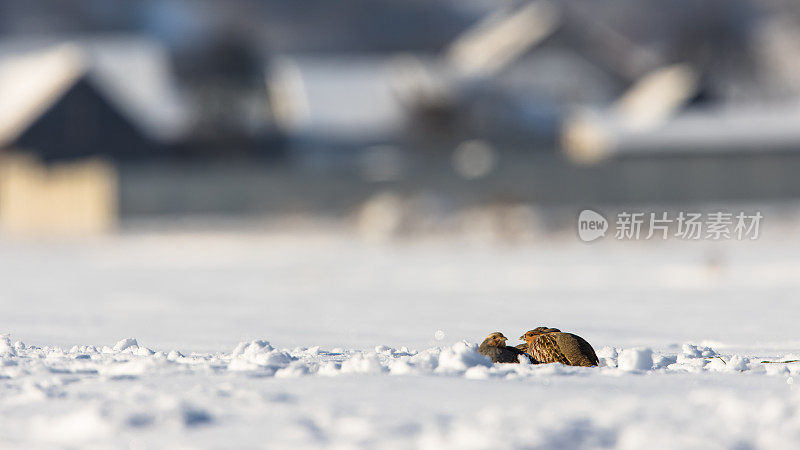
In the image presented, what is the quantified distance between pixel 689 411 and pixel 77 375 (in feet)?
11.1

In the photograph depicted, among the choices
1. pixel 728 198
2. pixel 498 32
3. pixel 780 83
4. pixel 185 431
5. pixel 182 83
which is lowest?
pixel 185 431

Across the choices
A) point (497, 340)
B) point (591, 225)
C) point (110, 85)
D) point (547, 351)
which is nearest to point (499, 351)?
point (497, 340)

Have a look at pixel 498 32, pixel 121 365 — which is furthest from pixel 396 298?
pixel 498 32

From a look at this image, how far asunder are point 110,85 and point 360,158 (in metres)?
9.62

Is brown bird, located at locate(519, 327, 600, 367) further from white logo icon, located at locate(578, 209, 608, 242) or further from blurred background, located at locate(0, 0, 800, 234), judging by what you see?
blurred background, located at locate(0, 0, 800, 234)

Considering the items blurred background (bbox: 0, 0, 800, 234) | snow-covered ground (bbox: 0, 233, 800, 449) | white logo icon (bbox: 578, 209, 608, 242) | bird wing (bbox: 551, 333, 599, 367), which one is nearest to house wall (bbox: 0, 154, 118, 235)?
blurred background (bbox: 0, 0, 800, 234)

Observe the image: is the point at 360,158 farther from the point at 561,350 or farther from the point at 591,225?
the point at 561,350

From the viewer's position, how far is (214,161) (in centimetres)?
4106

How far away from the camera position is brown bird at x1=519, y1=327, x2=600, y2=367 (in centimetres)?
727

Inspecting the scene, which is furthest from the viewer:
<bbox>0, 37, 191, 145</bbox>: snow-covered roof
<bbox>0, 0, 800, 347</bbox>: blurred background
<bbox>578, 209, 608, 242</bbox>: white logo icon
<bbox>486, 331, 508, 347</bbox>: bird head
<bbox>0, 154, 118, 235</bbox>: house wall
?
<bbox>0, 37, 191, 145</bbox>: snow-covered roof

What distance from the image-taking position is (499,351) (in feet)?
23.9

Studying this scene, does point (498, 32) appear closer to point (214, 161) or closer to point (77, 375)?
point (214, 161)

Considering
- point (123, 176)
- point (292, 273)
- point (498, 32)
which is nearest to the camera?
point (292, 273)

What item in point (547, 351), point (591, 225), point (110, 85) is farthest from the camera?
point (110, 85)
